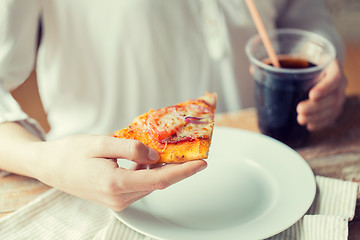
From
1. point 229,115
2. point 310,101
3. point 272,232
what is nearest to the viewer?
point 272,232

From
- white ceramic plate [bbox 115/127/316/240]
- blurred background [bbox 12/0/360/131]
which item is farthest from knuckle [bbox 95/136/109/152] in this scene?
blurred background [bbox 12/0/360/131]

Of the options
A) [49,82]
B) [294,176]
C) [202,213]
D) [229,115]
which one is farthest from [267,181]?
[49,82]

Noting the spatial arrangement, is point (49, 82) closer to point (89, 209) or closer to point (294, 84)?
point (89, 209)

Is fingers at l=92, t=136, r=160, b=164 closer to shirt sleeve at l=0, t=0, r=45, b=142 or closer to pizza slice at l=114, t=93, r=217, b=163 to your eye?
pizza slice at l=114, t=93, r=217, b=163

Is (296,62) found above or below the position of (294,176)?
above

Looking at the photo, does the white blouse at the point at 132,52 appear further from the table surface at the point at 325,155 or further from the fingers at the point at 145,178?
the fingers at the point at 145,178

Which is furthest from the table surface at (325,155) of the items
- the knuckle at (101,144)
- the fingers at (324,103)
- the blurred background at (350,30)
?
the blurred background at (350,30)

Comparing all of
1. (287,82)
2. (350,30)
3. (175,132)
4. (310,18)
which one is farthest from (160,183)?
(350,30)
